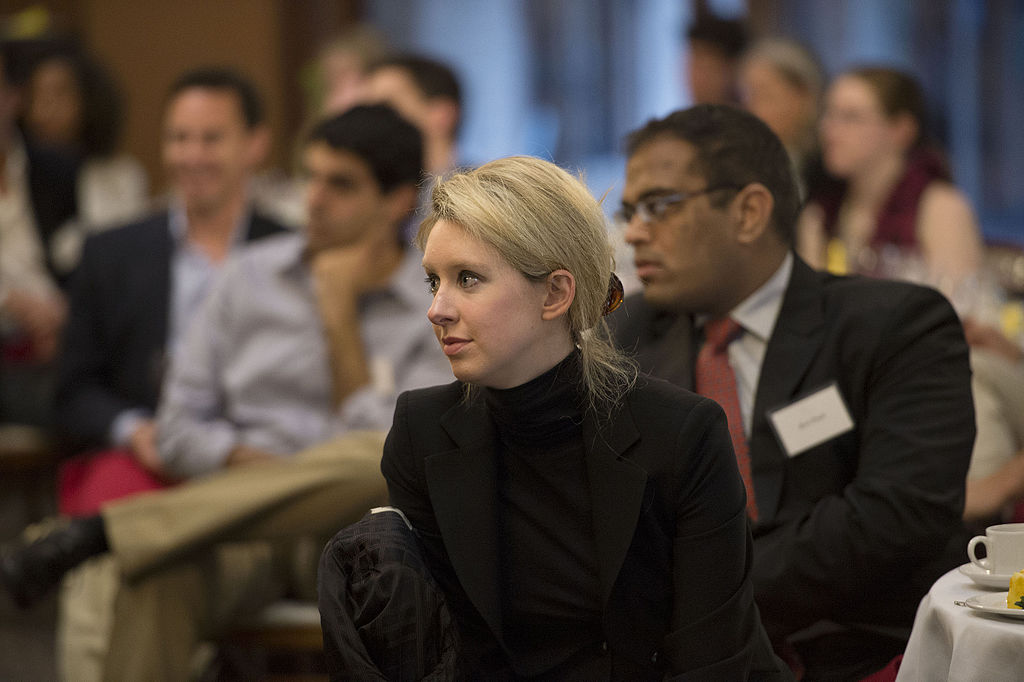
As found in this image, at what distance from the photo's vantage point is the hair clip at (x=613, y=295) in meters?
1.77

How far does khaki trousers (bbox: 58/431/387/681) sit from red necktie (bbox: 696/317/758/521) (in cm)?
100

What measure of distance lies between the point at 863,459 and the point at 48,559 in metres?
1.91

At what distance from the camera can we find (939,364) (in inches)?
85.4

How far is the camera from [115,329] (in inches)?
159

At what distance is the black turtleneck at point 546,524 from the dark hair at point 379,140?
1.88 m

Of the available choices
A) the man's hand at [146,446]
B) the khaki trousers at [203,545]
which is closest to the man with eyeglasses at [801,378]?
the khaki trousers at [203,545]

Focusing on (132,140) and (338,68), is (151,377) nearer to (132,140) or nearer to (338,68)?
(338,68)

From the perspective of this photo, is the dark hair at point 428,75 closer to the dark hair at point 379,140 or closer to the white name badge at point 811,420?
the dark hair at point 379,140

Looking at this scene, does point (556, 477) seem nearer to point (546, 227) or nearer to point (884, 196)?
point (546, 227)

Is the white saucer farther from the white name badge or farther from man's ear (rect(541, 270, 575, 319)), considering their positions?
man's ear (rect(541, 270, 575, 319))

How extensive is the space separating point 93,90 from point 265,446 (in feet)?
11.2

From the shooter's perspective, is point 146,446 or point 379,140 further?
point 146,446

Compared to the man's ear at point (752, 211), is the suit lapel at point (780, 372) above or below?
below

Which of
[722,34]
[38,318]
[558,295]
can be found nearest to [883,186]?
[722,34]
